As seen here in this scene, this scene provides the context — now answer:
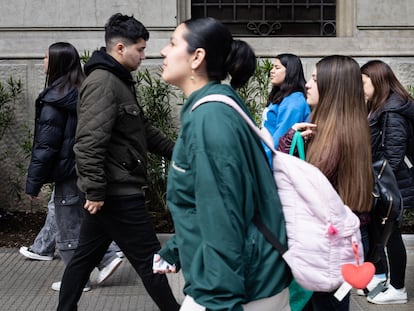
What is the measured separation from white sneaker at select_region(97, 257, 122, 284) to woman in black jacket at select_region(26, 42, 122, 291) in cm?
37

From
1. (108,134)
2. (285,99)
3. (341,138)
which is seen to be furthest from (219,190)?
(285,99)

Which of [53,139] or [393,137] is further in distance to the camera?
[53,139]

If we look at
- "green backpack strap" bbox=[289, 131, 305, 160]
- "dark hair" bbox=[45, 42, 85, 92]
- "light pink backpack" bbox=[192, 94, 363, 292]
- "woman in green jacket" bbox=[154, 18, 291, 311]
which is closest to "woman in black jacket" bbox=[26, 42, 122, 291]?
"dark hair" bbox=[45, 42, 85, 92]

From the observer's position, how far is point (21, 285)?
6.20 meters

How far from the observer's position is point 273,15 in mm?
9055

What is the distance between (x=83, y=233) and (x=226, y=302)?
253 centimetres

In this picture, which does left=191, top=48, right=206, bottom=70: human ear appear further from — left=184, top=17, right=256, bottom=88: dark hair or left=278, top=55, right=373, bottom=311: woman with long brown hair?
left=278, top=55, right=373, bottom=311: woman with long brown hair

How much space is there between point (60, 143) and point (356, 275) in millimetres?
3330

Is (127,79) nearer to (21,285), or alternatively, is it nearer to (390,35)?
(21,285)

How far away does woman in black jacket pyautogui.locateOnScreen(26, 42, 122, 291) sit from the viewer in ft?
18.4

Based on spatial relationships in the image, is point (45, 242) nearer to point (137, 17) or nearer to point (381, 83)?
point (137, 17)

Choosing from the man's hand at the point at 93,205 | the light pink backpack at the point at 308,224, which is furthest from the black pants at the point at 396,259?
the light pink backpack at the point at 308,224

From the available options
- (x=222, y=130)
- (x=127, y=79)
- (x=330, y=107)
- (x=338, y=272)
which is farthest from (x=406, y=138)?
(x=222, y=130)

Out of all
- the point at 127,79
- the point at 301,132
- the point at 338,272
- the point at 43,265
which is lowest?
the point at 43,265
